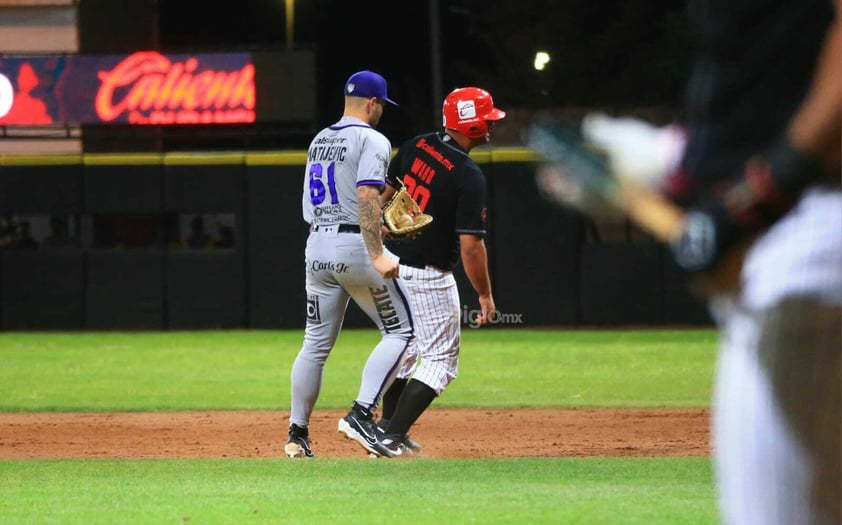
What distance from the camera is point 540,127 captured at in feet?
8.23

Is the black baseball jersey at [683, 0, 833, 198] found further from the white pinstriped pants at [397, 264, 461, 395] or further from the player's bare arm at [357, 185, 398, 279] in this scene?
the white pinstriped pants at [397, 264, 461, 395]

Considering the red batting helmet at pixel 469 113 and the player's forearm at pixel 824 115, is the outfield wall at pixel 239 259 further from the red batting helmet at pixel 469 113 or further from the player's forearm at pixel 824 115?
the player's forearm at pixel 824 115

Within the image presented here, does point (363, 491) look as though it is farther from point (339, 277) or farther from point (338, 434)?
point (338, 434)

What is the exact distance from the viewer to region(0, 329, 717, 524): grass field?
5.54m

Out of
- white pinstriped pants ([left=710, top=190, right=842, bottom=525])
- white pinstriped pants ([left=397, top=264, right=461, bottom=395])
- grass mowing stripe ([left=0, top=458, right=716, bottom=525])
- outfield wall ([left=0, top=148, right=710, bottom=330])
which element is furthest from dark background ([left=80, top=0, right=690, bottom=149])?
white pinstriped pants ([left=710, top=190, right=842, bottom=525])

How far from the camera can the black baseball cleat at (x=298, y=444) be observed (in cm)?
784

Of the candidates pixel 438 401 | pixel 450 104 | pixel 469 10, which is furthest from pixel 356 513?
pixel 469 10

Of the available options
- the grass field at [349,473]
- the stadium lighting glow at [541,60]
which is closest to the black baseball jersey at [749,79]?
the grass field at [349,473]

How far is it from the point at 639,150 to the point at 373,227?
5.09 m

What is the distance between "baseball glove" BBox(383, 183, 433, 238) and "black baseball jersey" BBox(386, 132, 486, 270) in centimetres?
7

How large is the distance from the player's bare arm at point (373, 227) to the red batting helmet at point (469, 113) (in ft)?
2.63

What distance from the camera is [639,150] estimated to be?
7.63 feet

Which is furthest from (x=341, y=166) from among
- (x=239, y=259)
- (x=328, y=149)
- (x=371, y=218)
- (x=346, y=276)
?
(x=239, y=259)

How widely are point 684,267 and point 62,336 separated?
17.1 m
